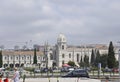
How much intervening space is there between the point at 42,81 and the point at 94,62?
402 feet

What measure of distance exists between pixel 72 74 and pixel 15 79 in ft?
76.9

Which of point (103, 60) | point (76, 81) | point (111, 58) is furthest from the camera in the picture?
point (103, 60)

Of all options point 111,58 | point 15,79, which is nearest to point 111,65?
point 111,58

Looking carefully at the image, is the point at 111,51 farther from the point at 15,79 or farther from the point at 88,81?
the point at 15,79

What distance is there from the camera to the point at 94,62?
6304 inches

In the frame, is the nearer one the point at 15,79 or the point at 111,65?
the point at 15,79

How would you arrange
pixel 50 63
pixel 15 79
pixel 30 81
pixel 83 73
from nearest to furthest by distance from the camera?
1. pixel 15 79
2. pixel 30 81
3. pixel 83 73
4. pixel 50 63

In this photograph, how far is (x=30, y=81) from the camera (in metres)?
38.6

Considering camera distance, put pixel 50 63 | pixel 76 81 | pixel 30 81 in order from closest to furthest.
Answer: pixel 76 81
pixel 30 81
pixel 50 63

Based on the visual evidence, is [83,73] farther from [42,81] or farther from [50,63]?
[50,63]

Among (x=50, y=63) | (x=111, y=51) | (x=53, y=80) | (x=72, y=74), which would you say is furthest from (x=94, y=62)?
(x=53, y=80)

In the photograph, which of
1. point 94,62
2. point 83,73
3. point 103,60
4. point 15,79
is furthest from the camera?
point 94,62

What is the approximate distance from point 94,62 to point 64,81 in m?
124

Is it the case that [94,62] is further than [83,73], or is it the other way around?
[94,62]
